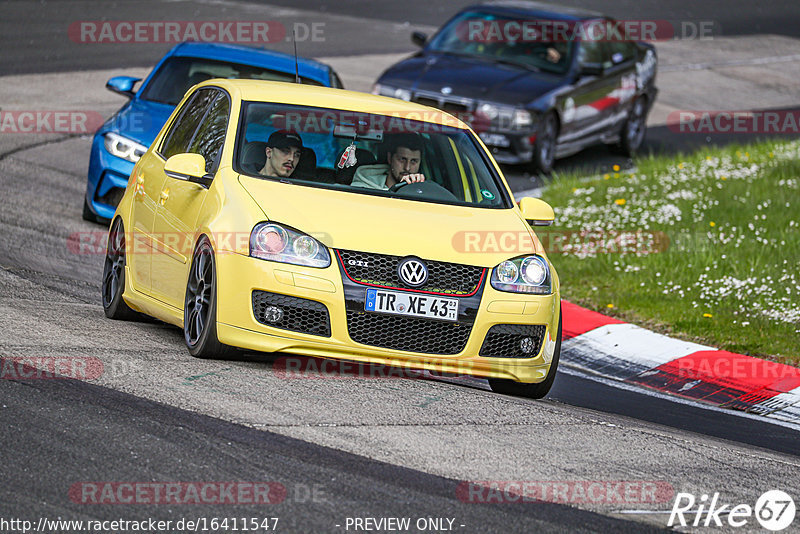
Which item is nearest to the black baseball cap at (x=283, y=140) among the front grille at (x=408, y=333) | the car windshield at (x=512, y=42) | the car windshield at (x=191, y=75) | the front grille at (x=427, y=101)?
the front grille at (x=408, y=333)

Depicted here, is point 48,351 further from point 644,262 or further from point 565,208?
point 565,208

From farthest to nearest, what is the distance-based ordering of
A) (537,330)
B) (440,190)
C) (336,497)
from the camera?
(440,190) → (537,330) → (336,497)

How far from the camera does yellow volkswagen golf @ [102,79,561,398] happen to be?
6.93 meters

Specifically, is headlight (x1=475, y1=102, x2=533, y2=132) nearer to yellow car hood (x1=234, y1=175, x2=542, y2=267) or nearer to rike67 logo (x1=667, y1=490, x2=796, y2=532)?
yellow car hood (x1=234, y1=175, x2=542, y2=267)

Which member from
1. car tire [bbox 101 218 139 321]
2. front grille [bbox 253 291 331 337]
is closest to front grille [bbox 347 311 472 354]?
front grille [bbox 253 291 331 337]

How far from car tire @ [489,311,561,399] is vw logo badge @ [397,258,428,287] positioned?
880mm

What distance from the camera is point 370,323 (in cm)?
696

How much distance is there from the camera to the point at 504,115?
1550 cm

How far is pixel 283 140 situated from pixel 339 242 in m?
1.17

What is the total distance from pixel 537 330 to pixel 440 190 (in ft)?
3.80

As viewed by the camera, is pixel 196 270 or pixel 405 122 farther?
pixel 405 122

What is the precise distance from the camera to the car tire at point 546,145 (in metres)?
15.9

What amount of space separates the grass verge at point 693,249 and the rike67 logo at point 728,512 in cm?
373

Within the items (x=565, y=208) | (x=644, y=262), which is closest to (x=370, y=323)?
(x=644, y=262)
